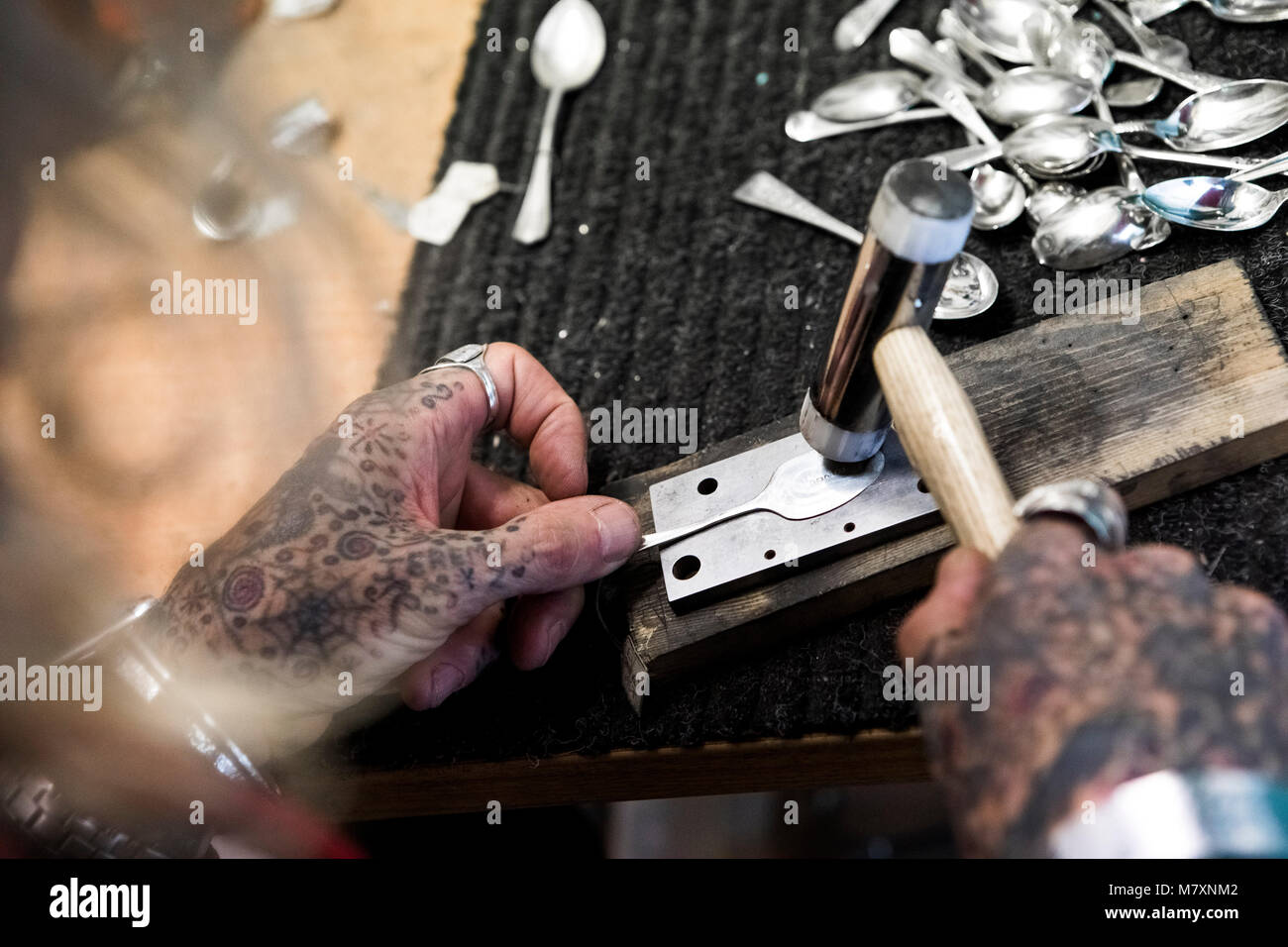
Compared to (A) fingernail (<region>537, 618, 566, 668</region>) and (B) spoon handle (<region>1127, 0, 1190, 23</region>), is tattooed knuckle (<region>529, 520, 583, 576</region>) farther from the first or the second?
(B) spoon handle (<region>1127, 0, 1190, 23</region>)

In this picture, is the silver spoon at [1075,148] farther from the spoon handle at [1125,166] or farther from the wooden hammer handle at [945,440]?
the wooden hammer handle at [945,440]

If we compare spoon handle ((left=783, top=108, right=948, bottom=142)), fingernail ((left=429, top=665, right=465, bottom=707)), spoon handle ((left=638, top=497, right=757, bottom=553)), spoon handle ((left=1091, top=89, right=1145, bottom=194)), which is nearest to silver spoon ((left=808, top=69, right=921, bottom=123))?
spoon handle ((left=783, top=108, right=948, bottom=142))

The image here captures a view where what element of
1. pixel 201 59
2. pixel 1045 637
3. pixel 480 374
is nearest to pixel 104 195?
pixel 201 59

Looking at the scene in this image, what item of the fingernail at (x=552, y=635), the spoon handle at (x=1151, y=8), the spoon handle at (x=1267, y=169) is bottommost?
the fingernail at (x=552, y=635)

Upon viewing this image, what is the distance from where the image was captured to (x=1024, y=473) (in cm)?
49

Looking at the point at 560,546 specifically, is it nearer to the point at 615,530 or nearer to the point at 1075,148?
the point at 615,530

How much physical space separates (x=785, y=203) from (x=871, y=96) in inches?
4.2

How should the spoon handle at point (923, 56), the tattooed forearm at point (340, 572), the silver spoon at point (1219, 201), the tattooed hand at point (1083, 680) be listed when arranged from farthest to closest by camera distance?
1. the spoon handle at point (923, 56)
2. the silver spoon at point (1219, 201)
3. the tattooed forearm at point (340, 572)
4. the tattooed hand at point (1083, 680)

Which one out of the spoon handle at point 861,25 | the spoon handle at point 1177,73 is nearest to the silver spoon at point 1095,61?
the spoon handle at point 1177,73

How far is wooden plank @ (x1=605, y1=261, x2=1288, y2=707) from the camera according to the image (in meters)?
0.49

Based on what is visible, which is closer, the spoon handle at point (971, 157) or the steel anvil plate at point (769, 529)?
the steel anvil plate at point (769, 529)

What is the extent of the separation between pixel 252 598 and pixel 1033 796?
0.36 metres

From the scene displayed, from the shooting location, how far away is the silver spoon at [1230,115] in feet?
1.97
